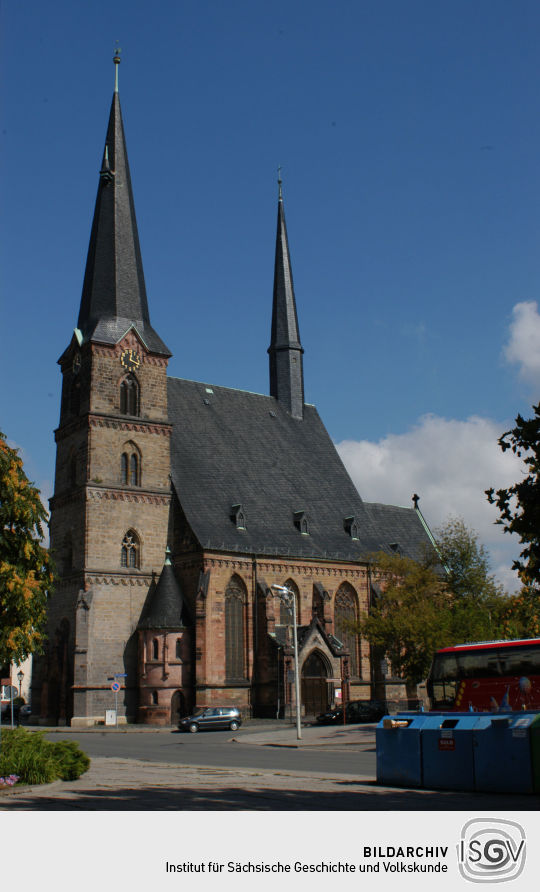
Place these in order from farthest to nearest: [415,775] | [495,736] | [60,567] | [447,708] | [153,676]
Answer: [60,567], [153,676], [447,708], [415,775], [495,736]

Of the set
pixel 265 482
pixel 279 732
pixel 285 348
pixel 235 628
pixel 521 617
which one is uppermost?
pixel 285 348

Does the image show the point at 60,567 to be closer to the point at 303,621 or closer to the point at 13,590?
the point at 303,621

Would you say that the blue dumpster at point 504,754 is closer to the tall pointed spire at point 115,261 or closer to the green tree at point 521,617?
the green tree at point 521,617

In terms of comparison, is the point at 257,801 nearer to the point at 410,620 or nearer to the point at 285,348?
the point at 410,620

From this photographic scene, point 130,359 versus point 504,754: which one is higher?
point 130,359

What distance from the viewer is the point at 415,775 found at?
16.0 m

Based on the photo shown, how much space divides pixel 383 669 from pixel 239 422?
1844 centimetres

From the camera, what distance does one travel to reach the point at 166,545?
53125 mm

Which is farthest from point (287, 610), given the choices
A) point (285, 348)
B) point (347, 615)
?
point (285, 348)

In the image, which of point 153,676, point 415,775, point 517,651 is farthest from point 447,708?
point 153,676

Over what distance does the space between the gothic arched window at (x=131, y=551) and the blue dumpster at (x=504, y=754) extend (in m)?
37.9

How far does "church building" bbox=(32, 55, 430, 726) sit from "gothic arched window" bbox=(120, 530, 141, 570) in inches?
3.2
